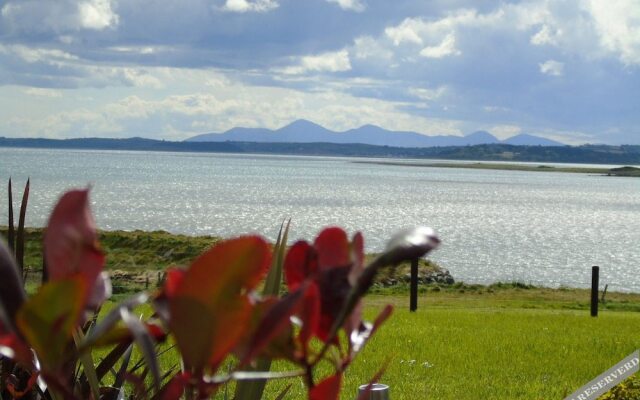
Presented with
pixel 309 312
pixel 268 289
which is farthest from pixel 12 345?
pixel 268 289

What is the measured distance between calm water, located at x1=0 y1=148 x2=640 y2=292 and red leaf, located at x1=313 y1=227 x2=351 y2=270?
115 ft

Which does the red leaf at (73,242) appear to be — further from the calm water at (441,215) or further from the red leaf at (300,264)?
the calm water at (441,215)

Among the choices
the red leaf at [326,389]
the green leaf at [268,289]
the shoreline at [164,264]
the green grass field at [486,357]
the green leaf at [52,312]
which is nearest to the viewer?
the green leaf at [52,312]

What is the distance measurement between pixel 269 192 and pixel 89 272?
365ft

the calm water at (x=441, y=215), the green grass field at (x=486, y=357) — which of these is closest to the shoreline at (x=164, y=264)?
the calm water at (x=441, y=215)

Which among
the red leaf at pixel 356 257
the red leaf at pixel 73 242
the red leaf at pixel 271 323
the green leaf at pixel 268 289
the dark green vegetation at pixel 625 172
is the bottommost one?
the dark green vegetation at pixel 625 172

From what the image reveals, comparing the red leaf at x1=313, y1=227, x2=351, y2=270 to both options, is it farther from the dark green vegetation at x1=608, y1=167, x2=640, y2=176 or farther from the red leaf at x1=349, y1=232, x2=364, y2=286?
the dark green vegetation at x1=608, y1=167, x2=640, y2=176

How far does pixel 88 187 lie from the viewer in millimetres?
494

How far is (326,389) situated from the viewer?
0.55m

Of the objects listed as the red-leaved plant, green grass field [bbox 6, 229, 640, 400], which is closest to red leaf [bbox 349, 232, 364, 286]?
the red-leaved plant

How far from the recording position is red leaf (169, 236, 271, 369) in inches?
16.1

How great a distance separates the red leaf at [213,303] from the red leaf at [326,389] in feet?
0.43

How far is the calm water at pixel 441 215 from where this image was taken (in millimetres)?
45625

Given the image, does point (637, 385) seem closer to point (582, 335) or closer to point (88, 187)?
point (88, 187)
